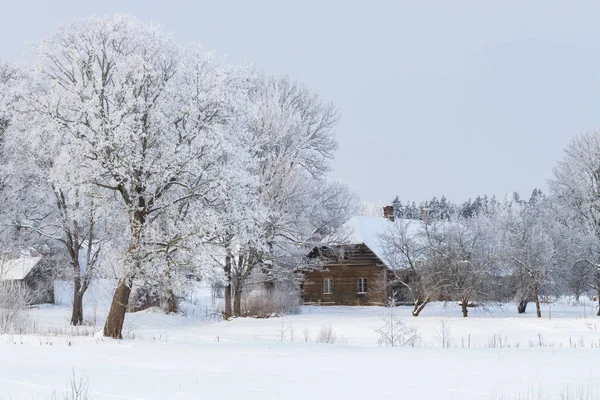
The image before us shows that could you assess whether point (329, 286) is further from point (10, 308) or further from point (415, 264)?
point (10, 308)

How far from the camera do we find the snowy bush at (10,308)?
20.3 m

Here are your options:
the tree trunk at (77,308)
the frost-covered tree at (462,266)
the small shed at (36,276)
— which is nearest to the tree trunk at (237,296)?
the tree trunk at (77,308)

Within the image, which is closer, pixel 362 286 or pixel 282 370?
pixel 282 370

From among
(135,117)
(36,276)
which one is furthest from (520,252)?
(36,276)

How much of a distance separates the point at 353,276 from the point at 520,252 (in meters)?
12.9

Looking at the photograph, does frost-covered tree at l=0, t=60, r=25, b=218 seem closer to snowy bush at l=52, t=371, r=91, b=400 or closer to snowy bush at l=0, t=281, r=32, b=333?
snowy bush at l=0, t=281, r=32, b=333

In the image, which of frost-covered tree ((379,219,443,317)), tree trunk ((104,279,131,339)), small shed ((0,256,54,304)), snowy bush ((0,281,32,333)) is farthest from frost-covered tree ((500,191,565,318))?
small shed ((0,256,54,304))

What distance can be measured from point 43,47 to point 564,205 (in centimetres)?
3333

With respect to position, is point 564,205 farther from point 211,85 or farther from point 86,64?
point 86,64

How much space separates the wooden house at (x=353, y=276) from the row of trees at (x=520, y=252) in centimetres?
404

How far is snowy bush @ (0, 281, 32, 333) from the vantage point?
20.3 meters

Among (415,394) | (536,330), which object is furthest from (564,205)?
(415,394)

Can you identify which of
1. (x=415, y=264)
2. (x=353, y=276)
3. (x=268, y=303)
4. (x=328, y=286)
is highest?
(x=415, y=264)

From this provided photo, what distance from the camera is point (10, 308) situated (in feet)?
67.7
